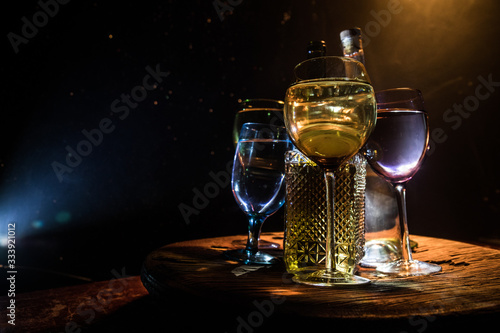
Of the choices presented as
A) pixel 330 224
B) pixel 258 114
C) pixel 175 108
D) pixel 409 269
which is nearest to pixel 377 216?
pixel 409 269

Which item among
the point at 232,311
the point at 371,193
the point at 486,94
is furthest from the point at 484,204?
the point at 232,311

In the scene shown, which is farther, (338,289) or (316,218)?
(316,218)

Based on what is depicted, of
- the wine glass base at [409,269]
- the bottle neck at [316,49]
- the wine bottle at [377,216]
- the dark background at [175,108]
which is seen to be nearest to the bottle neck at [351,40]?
the wine bottle at [377,216]

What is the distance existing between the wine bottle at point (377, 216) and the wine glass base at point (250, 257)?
0.17 meters

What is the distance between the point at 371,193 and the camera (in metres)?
0.68

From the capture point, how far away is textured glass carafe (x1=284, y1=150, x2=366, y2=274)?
497mm

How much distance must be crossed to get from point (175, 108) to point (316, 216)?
114cm

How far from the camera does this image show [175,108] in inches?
60.3

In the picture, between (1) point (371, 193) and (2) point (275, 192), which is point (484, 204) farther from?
(2) point (275, 192)

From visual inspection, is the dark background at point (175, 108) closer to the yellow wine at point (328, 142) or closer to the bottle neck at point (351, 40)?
the bottle neck at point (351, 40)

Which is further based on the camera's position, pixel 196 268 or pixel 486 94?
pixel 486 94

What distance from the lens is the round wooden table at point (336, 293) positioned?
0.98 ft

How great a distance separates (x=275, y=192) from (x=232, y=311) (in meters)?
0.27

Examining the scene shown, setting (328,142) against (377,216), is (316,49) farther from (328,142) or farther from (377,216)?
(377,216)
